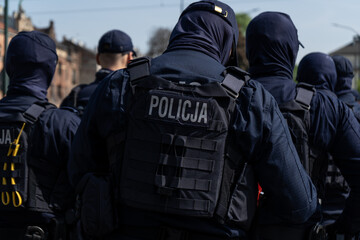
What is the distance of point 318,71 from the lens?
379cm

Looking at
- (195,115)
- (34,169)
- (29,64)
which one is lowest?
(34,169)

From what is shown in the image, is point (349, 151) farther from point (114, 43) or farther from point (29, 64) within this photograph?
point (114, 43)

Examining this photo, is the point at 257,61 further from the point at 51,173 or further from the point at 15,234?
the point at 15,234

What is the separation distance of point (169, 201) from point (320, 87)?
7.19ft

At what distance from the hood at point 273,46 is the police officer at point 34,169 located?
127 centimetres

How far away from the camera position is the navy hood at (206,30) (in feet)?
7.30

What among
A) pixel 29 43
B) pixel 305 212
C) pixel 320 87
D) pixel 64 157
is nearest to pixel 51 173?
pixel 64 157

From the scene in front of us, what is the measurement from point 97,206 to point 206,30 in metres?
0.96

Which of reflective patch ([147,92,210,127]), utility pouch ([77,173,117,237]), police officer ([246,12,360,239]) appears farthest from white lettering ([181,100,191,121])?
police officer ([246,12,360,239])

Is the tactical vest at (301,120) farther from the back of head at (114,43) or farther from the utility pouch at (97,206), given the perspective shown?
the back of head at (114,43)

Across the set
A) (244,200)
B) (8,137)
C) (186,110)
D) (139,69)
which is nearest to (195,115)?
(186,110)

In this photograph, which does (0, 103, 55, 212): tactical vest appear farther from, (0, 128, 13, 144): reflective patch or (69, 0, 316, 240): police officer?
(69, 0, 316, 240): police officer

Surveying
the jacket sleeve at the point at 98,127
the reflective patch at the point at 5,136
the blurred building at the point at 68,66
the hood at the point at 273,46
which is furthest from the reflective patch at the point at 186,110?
the blurred building at the point at 68,66

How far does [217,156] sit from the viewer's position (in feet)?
6.70
